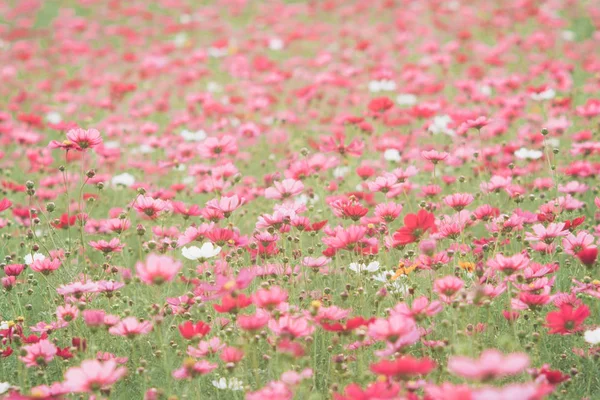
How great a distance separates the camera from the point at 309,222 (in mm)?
2508

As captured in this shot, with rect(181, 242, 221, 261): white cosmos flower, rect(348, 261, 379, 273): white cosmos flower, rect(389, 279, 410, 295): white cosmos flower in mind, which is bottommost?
rect(389, 279, 410, 295): white cosmos flower

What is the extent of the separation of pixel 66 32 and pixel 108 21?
3.84ft

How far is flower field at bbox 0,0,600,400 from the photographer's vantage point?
1872 millimetres

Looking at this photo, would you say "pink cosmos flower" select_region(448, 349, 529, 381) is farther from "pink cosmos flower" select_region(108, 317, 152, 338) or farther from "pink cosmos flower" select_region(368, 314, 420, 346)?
"pink cosmos flower" select_region(108, 317, 152, 338)

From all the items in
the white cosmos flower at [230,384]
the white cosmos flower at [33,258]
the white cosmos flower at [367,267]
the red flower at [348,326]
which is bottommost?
the white cosmos flower at [230,384]

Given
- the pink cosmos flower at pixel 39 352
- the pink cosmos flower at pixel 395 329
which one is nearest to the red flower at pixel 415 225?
the pink cosmos flower at pixel 395 329

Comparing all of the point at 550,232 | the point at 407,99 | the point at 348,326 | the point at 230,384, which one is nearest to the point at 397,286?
the point at 550,232

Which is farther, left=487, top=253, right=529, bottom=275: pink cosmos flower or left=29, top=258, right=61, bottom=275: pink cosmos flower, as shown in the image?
left=29, top=258, right=61, bottom=275: pink cosmos flower

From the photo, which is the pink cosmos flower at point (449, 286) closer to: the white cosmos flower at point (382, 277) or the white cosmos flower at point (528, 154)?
the white cosmos flower at point (382, 277)

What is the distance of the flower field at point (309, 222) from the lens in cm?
187

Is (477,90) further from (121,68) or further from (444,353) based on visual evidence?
(121,68)

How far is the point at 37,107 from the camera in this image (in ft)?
17.8

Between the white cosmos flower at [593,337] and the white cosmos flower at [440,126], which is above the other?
the white cosmos flower at [593,337]

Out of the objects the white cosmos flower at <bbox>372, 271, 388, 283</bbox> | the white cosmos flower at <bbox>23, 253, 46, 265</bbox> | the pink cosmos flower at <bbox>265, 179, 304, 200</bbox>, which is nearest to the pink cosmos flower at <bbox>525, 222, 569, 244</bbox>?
the white cosmos flower at <bbox>372, 271, 388, 283</bbox>
